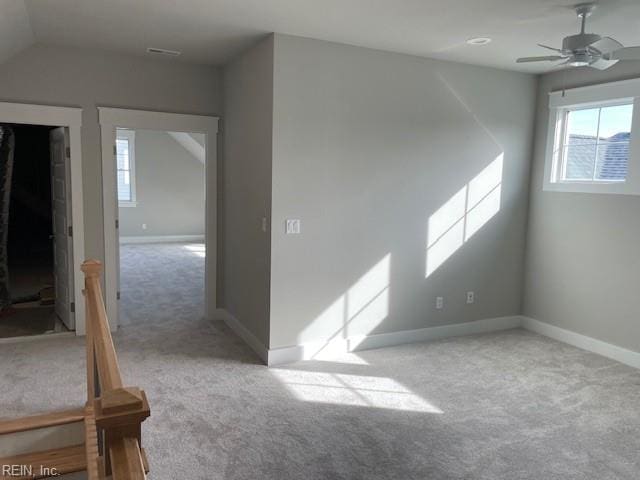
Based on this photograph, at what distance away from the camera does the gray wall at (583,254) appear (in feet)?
14.2

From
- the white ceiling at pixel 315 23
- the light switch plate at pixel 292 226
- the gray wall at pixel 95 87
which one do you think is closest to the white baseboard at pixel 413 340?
the light switch plate at pixel 292 226

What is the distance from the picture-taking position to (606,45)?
2.88 metres

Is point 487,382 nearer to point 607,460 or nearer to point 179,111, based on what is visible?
point 607,460

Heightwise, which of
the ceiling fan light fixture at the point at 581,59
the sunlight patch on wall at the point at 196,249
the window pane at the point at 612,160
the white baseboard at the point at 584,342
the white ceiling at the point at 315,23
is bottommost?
the white baseboard at the point at 584,342

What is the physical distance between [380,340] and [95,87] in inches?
139

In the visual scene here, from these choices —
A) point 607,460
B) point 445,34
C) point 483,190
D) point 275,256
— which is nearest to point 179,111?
point 275,256

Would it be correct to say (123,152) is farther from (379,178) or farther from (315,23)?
(315,23)

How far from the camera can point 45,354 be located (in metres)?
4.12

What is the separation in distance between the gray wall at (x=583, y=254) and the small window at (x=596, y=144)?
20 cm

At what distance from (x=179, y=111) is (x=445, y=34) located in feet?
8.66

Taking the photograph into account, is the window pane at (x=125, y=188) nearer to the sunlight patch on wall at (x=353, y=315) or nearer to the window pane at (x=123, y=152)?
the window pane at (x=123, y=152)

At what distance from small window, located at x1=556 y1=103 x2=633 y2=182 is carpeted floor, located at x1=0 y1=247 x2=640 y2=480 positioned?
5.55 feet

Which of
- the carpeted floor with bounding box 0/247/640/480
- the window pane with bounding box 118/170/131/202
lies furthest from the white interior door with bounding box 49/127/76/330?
the window pane with bounding box 118/170/131/202

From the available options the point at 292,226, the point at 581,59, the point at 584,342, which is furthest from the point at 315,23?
the point at 584,342
